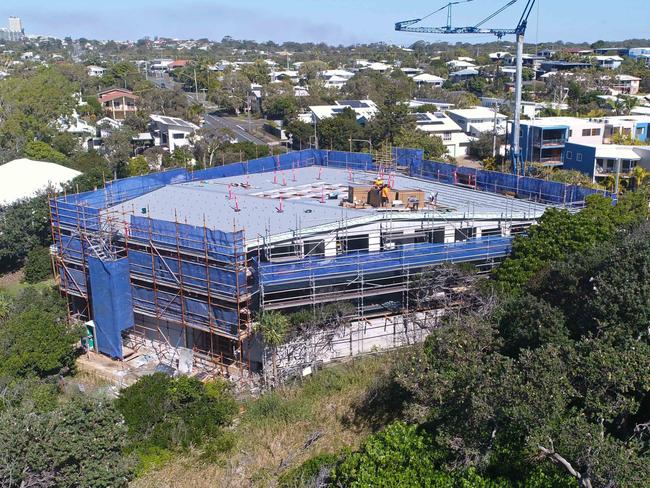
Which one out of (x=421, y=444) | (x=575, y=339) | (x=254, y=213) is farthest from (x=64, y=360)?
(x=575, y=339)

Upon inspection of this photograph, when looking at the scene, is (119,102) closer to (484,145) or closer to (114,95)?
(114,95)

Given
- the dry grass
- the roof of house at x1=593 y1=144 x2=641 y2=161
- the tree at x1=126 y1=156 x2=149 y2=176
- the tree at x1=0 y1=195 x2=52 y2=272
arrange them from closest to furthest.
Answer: the dry grass < the tree at x1=0 y1=195 x2=52 y2=272 < the roof of house at x1=593 y1=144 x2=641 y2=161 < the tree at x1=126 y1=156 x2=149 y2=176

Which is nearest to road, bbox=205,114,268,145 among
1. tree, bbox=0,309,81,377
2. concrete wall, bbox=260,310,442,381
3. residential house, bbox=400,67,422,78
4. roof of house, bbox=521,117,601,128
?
roof of house, bbox=521,117,601,128

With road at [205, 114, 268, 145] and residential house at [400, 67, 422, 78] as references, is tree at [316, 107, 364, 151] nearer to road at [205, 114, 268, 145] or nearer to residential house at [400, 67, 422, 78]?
road at [205, 114, 268, 145]

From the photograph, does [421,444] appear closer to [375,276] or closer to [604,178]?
[375,276]

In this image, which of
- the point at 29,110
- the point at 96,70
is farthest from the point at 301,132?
the point at 96,70

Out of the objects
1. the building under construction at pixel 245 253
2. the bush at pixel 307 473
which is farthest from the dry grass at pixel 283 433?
the building under construction at pixel 245 253
